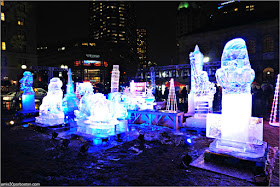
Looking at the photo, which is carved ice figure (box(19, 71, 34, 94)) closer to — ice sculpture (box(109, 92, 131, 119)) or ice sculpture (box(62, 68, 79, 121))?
ice sculpture (box(62, 68, 79, 121))

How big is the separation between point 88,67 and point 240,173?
6431cm

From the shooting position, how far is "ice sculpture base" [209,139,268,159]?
4163 mm

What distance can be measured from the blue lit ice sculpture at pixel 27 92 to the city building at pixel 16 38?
2468cm

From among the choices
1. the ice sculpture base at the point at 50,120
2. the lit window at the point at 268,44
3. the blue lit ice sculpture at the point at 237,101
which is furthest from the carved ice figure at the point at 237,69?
the lit window at the point at 268,44

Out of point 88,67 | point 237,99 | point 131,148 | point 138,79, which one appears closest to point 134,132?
point 131,148

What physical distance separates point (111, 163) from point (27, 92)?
1008cm

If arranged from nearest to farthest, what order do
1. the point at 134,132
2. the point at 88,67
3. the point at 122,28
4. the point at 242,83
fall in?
the point at 242,83 → the point at 134,132 → the point at 88,67 → the point at 122,28

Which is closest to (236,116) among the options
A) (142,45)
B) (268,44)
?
(268,44)

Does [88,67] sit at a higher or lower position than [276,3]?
lower

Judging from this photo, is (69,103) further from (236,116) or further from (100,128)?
(236,116)

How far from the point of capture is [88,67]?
63906 millimetres

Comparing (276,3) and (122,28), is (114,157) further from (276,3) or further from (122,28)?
(122,28)

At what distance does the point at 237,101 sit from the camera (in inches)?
176

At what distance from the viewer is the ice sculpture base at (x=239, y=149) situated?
4163 mm
